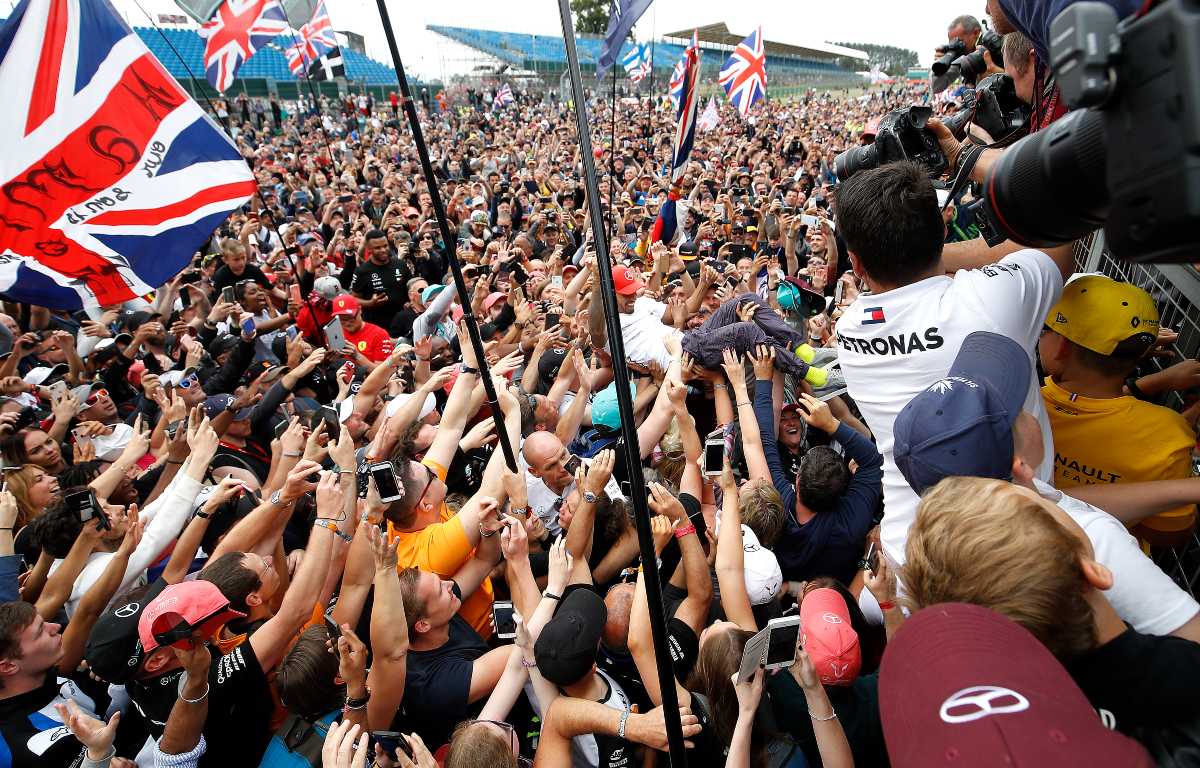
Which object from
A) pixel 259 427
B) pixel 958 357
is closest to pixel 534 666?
pixel 958 357

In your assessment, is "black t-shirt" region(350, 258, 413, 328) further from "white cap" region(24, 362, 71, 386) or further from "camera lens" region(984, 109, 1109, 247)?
"camera lens" region(984, 109, 1109, 247)

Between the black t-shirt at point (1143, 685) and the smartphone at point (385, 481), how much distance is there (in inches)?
101

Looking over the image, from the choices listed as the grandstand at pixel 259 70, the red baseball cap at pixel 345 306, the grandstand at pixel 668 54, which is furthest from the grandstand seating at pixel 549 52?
the red baseball cap at pixel 345 306

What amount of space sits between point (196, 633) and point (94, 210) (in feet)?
9.71

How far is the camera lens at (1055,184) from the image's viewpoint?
3.29 ft

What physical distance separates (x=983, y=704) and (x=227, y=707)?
2564 mm

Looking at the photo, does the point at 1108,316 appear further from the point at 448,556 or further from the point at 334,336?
the point at 334,336

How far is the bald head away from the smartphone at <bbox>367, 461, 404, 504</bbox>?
112 centimetres

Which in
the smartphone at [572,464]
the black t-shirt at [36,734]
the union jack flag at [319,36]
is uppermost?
the union jack flag at [319,36]

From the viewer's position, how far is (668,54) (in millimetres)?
63312

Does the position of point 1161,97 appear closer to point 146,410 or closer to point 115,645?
point 115,645

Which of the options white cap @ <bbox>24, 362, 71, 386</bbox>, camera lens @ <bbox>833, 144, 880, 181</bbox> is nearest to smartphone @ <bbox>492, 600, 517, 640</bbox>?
camera lens @ <bbox>833, 144, 880, 181</bbox>

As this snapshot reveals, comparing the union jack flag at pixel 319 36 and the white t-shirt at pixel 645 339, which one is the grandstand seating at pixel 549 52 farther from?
the white t-shirt at pixel 645 339

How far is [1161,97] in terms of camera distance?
2.44ft
